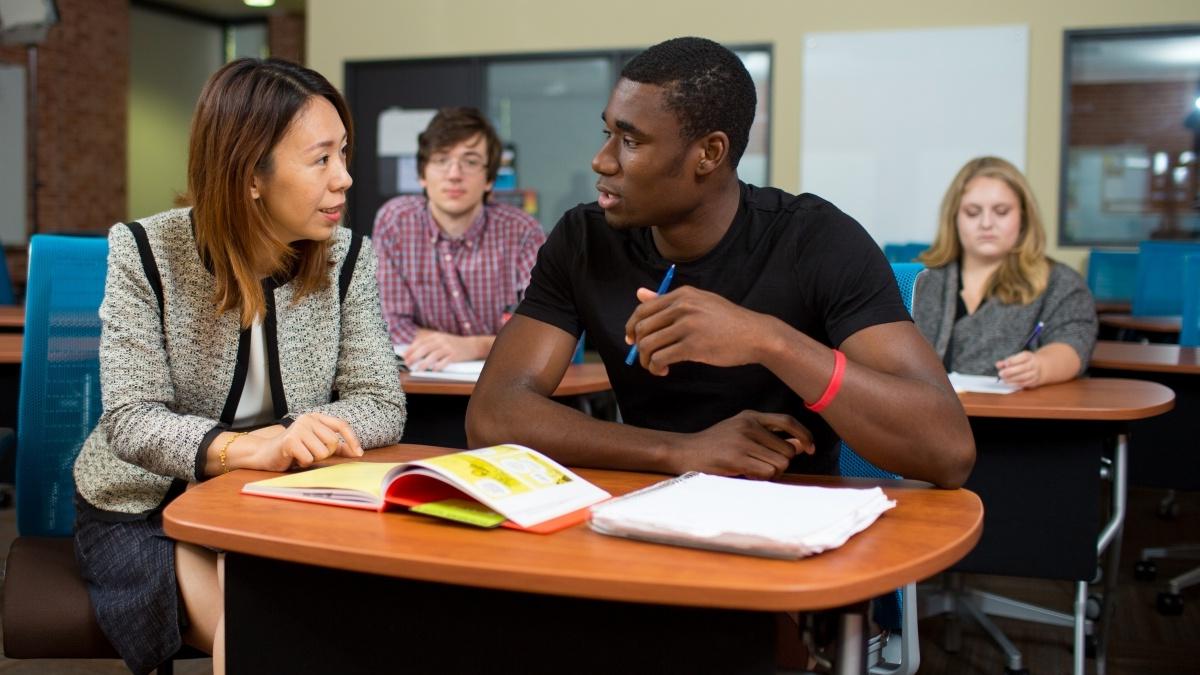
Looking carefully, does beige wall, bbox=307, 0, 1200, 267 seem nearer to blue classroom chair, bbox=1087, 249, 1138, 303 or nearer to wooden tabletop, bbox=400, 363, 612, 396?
blue classroom chair, bbox=1087, 249, 1138, 303

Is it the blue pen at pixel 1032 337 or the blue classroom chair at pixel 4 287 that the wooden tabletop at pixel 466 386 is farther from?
the blue classroom chair at pixel 4 287

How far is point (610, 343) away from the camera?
167 cm

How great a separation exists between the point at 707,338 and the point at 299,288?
29.1 inches

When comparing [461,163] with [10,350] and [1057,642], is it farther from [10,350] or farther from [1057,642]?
[1057,642]

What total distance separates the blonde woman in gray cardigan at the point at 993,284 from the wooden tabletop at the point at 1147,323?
3.88 feet

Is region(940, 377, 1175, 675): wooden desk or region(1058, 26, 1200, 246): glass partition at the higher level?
region(1058, 26, 1200, 246): glass partition

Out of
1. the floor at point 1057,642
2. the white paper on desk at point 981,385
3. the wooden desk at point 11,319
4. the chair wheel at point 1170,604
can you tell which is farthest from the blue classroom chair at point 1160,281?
the wooden desk at point 11,319

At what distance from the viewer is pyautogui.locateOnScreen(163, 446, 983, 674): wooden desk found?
95 cm

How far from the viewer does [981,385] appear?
2.50 m

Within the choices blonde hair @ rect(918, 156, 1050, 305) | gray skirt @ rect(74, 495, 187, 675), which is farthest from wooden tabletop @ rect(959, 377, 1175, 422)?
gray skirt @ rect(74, 495, 187, 675)

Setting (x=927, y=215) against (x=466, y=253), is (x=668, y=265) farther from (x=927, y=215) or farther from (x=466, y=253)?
(x=927, y=215)

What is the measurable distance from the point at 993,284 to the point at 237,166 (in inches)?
79.0

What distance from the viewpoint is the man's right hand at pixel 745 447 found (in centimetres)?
135

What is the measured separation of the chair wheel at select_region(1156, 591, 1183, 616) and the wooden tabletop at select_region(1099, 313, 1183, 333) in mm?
1001
